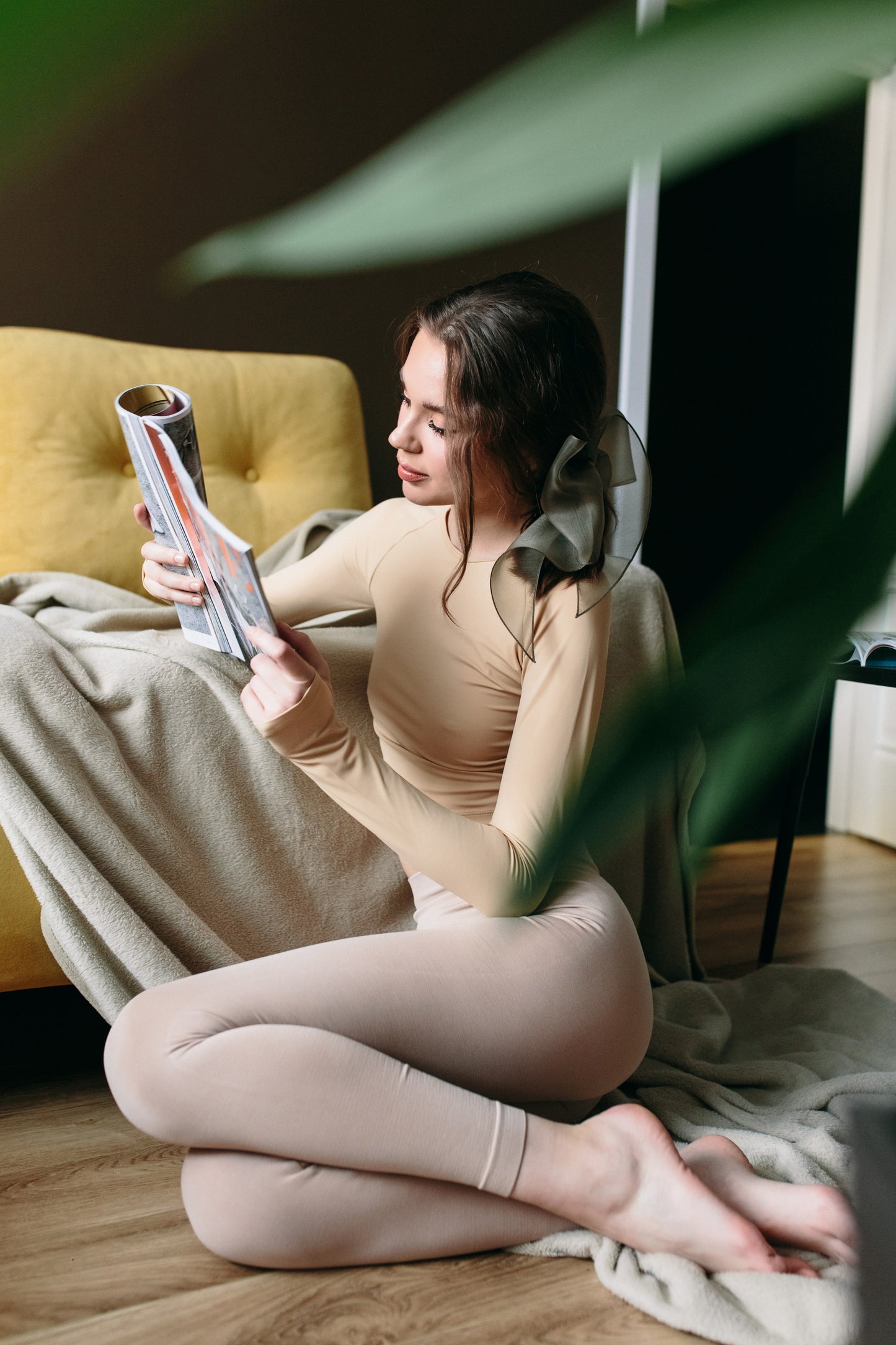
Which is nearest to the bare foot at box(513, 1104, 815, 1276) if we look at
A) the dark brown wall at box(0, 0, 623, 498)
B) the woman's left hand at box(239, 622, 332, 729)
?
the woman's left hand at box(239, 622, 332, 729)

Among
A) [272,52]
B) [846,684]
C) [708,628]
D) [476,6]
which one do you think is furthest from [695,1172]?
[476,6]

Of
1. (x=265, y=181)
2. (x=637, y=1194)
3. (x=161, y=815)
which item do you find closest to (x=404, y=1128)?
(x=637, y=1194)

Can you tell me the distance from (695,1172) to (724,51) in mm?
989

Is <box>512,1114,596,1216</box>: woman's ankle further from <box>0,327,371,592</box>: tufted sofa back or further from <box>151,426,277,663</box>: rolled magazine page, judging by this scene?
<box>0,327,371,592</box>: tufted sofa back

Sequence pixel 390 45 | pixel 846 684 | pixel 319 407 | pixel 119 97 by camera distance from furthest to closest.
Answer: pixel 846 684 → pixel 390 45 → pixel 319 407 → pixel 119 97

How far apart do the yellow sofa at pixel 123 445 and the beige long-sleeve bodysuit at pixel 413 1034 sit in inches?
37.8

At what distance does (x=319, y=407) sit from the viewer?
2039mm

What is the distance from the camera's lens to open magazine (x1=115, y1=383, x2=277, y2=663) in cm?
86

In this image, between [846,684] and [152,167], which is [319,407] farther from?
[846,684]

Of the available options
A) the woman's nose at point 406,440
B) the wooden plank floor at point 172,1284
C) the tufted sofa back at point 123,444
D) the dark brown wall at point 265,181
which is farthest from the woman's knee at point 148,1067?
the dark brown wall at point 265,181

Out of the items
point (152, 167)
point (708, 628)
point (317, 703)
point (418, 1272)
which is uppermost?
point (152, 167)

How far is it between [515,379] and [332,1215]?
2.47 feet

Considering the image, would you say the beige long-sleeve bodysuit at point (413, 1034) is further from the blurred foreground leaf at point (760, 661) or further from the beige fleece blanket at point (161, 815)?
the blurred foreground leaf at point (760, 661)

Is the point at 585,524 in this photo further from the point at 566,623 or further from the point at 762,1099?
the point at 762,1099
